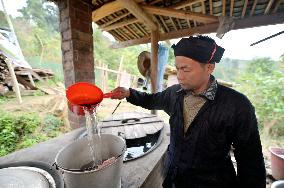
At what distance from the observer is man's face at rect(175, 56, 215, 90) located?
152cm

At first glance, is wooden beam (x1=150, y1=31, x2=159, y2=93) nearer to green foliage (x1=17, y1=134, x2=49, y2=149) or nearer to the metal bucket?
green foliage (x1=17, y1=134, x2=49, y2=149)

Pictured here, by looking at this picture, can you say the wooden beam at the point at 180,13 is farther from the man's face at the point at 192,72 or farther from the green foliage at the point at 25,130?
the green foliage at the point at 25,130

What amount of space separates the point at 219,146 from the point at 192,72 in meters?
0.61

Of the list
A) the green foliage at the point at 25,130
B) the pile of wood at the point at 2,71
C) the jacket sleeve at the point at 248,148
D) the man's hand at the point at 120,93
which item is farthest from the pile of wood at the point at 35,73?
the jacket sleeve at the point at 248,148

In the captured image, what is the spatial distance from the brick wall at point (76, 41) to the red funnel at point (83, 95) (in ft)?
4.28

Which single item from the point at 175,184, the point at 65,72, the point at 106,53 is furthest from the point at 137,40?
the point at 106,53

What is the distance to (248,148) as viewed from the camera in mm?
1400

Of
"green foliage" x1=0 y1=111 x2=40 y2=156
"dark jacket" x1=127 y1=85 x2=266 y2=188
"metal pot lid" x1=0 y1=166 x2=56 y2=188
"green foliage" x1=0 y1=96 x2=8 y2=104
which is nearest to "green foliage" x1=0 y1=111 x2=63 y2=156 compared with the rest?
"green foliage" x1=0 y1=111 x2=40 y2=156

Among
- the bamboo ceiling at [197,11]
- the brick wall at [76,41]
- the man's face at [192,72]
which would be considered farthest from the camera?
the bamboo ceiling at [197,11]

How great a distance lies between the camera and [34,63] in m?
14.4

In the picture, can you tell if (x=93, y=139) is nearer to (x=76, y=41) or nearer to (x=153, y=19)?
(x=76, y=41)

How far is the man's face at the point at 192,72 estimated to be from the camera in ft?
4.99

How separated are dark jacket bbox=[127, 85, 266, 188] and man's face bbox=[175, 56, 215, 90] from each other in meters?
0.16

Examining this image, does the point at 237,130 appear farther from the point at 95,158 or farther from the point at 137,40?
the point at 137,40
